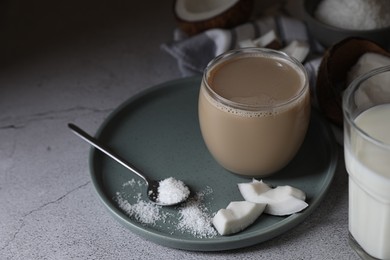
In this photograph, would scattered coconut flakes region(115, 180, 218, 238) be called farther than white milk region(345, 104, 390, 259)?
Yes

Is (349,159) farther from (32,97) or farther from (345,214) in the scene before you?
(32,97)

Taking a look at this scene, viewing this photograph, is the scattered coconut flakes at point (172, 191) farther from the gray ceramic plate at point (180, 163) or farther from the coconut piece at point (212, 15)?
the coconut piece at point (212, 15)

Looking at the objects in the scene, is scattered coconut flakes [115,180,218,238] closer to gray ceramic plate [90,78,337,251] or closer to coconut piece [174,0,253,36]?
gray ceramic plate [90,78,337,251]

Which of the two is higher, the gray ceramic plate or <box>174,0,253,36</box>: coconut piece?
<box>174,0,253,36</box>: coconut piece

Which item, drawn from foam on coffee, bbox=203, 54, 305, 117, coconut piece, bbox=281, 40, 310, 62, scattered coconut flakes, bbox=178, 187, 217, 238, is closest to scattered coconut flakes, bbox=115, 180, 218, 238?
scattered coconut flakes, bbox=178, 187, 217, 238

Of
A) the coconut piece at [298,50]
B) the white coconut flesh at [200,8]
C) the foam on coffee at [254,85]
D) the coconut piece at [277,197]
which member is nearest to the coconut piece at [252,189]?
the coconut piece at [277,197]

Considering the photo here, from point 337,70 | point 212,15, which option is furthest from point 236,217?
point 212,15
